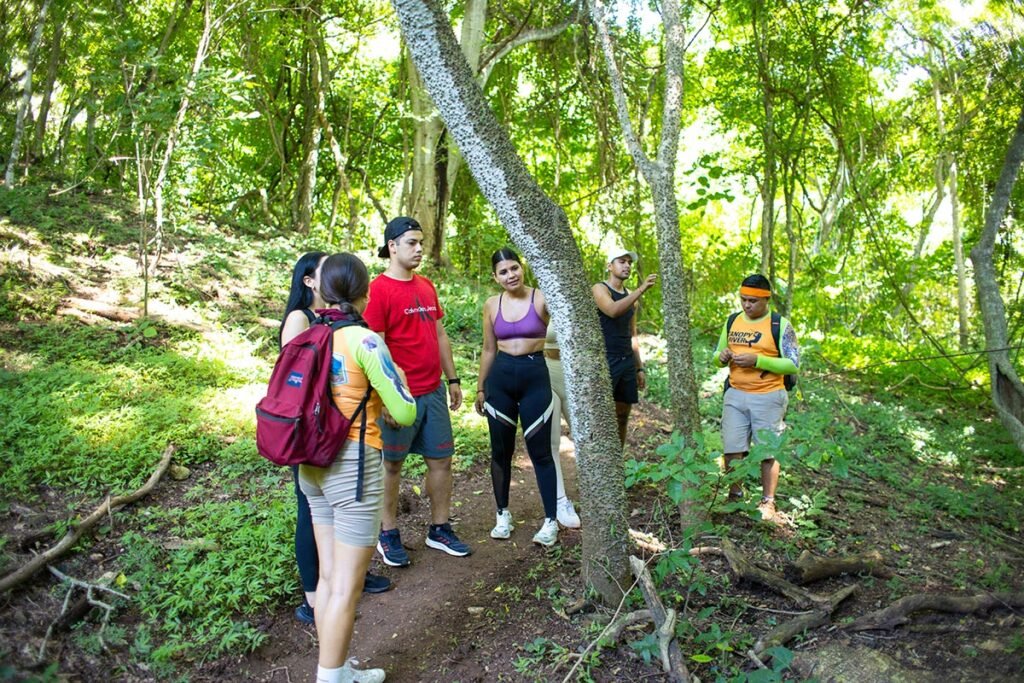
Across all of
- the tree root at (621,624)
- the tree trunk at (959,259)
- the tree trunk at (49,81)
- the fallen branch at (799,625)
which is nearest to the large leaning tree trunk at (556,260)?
the tree root at (621,624)

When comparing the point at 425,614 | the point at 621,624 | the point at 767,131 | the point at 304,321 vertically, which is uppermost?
the point at 767,131

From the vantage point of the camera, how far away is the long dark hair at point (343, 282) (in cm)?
317

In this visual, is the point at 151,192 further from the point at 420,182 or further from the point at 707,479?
the point at 707,479

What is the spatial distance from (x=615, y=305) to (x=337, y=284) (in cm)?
280

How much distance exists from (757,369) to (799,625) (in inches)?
80.3

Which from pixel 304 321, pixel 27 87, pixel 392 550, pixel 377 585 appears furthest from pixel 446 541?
pixel 27 87

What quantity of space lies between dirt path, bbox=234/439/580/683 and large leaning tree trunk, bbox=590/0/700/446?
48.7 inches

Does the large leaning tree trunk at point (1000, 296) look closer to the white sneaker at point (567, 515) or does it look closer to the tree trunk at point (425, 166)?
the white sneaker at point (567, 515)

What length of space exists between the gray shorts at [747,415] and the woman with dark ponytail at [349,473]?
10.6 ft

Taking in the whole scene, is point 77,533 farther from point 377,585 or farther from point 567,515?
point 567,515

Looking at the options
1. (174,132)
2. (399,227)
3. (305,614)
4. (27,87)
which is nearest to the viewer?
(305,614)

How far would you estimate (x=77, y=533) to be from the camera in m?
4.34

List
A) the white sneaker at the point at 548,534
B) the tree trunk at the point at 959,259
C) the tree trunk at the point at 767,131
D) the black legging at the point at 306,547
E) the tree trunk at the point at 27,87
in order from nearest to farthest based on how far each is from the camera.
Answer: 1. the black legging at the point at 306,547
2. the white sneaker at the point at 548,534
3. the tree trunk at the point at 27,87
4. the tree trunk at the point at 767,131
5. the tree trunk at the point at 959,259

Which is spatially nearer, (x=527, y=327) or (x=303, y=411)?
(x=303, y=411)
